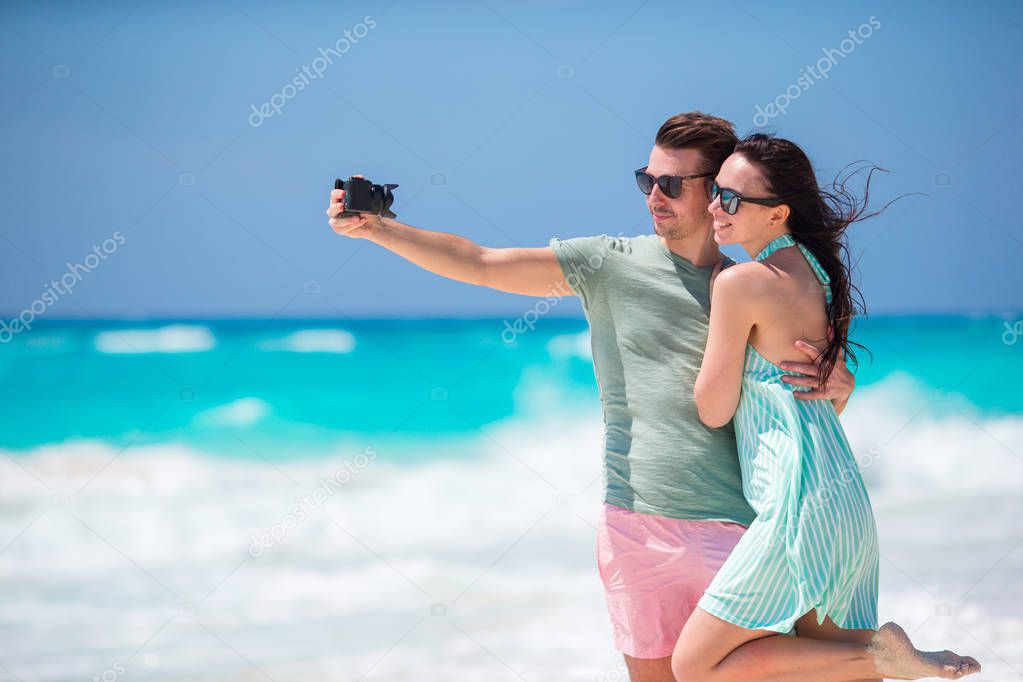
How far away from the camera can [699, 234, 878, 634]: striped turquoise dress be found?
198 cm

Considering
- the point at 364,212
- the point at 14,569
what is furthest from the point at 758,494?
the point at 14,569

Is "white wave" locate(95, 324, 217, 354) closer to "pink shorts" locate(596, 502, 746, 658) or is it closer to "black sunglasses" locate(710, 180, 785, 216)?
"pink shorts" locate(596, 502, 746, 658)

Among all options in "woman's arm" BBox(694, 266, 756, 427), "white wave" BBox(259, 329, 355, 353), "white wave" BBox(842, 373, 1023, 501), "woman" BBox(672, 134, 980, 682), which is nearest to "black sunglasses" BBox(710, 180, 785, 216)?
"woman" BBox(672, 134, 980, 682)

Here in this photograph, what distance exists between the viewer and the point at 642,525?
2.21 meters

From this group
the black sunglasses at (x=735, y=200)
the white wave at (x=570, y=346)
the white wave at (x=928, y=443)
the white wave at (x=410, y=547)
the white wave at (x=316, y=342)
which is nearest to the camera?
the black sunglasses at (x=735, y=200)

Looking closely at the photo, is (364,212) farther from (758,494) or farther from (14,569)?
(14,569)

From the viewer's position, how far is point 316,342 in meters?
11.5

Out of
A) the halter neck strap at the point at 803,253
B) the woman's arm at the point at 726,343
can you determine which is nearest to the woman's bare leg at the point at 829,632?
the woman's arm at the point at 726,343

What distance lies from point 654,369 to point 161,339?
33.3 feet

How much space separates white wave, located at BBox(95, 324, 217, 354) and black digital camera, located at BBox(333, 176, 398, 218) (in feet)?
31.7

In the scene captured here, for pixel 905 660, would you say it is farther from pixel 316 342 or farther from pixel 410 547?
pixel 316 342

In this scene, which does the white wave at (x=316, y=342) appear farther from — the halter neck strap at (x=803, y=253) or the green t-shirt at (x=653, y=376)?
the halter neck strap at (x=803, y=253)

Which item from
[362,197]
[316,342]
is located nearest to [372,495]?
[316,342]

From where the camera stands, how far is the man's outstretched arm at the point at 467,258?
226cm
